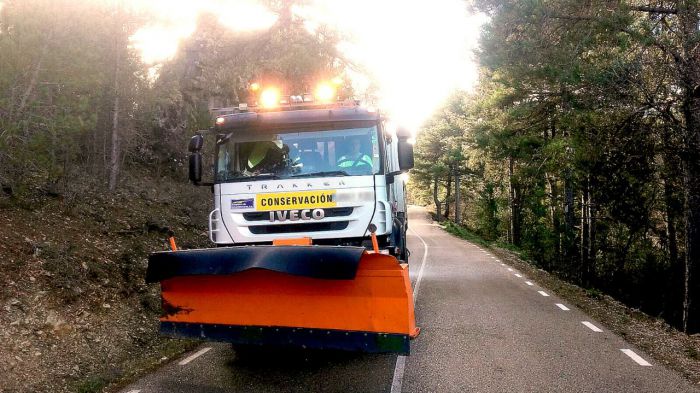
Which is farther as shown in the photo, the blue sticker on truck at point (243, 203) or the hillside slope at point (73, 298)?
the blue sticker on truck at point (243, 203)

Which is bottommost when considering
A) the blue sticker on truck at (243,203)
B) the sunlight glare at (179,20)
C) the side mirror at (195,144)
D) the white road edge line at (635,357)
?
the white road edge line at (635,357)

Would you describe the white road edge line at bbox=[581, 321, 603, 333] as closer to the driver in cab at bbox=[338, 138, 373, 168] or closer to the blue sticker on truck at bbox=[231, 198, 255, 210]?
the driver in cab at bbox=[338, 138, 373, 168]

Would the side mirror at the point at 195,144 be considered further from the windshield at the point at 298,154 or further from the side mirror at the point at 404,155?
the side mirror at the point at 404,155

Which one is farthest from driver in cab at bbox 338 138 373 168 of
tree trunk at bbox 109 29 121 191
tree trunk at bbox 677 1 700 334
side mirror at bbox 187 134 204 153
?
tree trunk at bbox 677 1 700 334

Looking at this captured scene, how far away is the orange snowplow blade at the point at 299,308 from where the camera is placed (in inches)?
207

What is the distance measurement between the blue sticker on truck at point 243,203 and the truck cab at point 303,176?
0.04ft

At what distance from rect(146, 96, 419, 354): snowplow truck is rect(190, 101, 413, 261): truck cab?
0.05 feet

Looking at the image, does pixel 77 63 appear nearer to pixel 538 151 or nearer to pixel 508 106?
pixel 508 106

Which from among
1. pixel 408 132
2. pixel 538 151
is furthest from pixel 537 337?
pixel 538 151

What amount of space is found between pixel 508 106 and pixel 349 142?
675 inches

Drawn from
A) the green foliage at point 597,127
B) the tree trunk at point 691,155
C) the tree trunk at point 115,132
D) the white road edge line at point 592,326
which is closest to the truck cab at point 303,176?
the white road edge line at point 592,326

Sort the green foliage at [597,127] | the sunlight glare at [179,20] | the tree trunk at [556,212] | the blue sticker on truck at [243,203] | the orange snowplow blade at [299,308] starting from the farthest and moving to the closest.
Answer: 1. the tree trunk at [556,212]
2. the sunlight glare at [179,20]
3. the green foliage at [597,127]
4. the blue sticker on truck at [243,203]
5. the orange snowplow blade at [299,308]

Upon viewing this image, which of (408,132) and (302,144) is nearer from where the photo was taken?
(302,144)

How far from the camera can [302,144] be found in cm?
747
